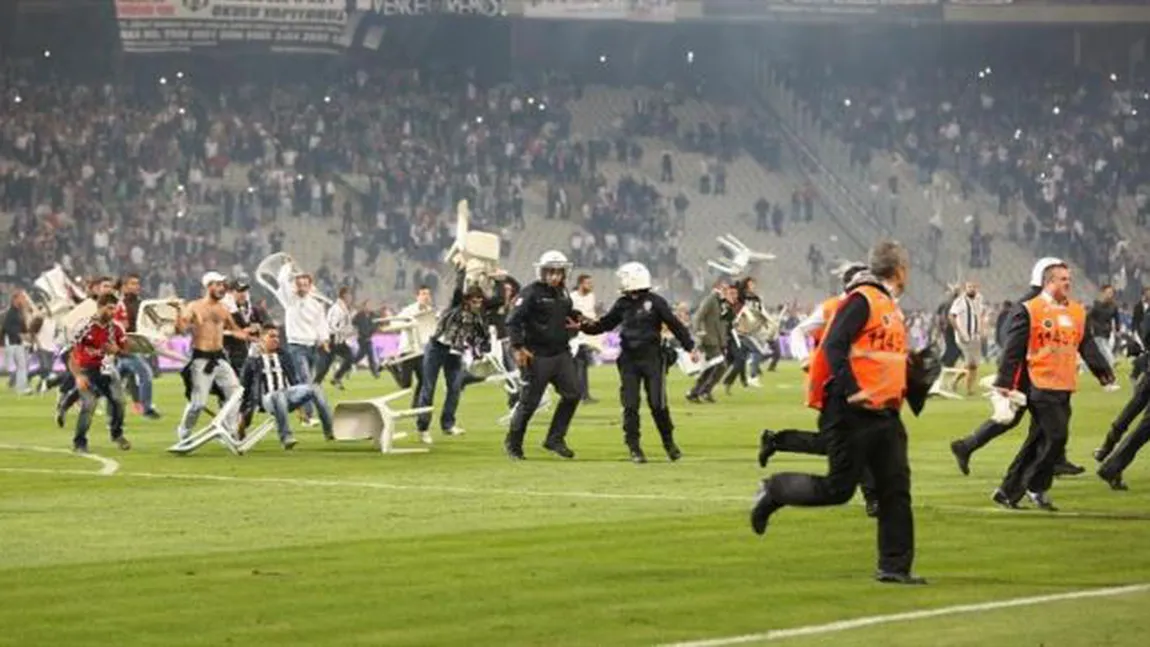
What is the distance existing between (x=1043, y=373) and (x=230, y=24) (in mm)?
53220

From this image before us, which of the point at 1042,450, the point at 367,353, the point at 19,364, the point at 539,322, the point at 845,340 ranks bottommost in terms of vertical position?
the point at 367,353

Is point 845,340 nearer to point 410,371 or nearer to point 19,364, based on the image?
point 410,371

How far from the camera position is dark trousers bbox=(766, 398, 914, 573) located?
49.8 ft

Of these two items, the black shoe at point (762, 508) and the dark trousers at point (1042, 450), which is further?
the dark trousers at point (1042, 450)

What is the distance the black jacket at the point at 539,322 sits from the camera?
2697 centimetres

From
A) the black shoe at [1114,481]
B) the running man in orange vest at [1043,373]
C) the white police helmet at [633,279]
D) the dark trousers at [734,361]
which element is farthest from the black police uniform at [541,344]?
the dark trousers at [734,361]

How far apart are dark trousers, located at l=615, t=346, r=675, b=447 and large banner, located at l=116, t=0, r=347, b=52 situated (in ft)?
149

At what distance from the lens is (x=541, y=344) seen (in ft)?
88.8

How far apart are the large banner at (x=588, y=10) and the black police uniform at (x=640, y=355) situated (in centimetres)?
4984

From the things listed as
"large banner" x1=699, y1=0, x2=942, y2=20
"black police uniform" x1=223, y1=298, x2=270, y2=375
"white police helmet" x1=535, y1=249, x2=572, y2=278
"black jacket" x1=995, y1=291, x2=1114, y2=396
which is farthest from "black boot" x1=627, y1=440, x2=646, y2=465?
"large banner" x1=699, y1=0, x2=942, y2=20

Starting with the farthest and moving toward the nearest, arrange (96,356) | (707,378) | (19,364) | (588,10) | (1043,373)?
(588,10)
(19,364)
(707,378)
(96,356)
(1043,373)

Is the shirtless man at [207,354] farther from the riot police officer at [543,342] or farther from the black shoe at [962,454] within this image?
the black shoe at [962,454]

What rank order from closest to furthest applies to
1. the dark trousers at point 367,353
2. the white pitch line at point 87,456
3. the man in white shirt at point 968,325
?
1. the white pitch line at point 87,456
2. the man in white shirt at point 968,325
3. the dark trousers at point 367,353

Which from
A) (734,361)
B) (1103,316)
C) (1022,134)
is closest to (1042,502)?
(734,361)
